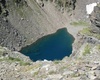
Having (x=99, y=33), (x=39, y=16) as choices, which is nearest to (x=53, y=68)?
(x=99, y=33)

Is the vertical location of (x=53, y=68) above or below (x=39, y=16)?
above

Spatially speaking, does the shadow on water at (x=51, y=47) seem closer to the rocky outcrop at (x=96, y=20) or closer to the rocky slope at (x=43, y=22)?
the rocky slope at (x=43, y=22)

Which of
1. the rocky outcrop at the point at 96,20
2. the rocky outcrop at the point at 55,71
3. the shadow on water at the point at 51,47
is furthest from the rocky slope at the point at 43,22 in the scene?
the rocky outcrop at the point at 55,71

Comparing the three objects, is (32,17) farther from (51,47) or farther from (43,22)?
(51,47)

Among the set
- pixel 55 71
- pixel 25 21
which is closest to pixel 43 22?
pixel 25 21

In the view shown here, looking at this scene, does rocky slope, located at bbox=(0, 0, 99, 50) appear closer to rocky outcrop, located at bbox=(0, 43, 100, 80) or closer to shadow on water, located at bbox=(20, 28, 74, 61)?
shadow on water, located at bbox=(20, 28, 74, 61)

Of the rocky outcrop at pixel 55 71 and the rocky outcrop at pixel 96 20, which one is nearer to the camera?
the rocky outcrop at pixel 55 71

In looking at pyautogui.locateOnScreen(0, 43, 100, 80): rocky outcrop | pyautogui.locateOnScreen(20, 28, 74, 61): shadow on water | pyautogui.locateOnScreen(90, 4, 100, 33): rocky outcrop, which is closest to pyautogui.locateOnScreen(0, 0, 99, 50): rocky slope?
pyautogui.locateOnScreen(20, 28, 74, 61): shadow on water

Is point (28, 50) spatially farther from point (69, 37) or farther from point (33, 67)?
point (33, 67)
